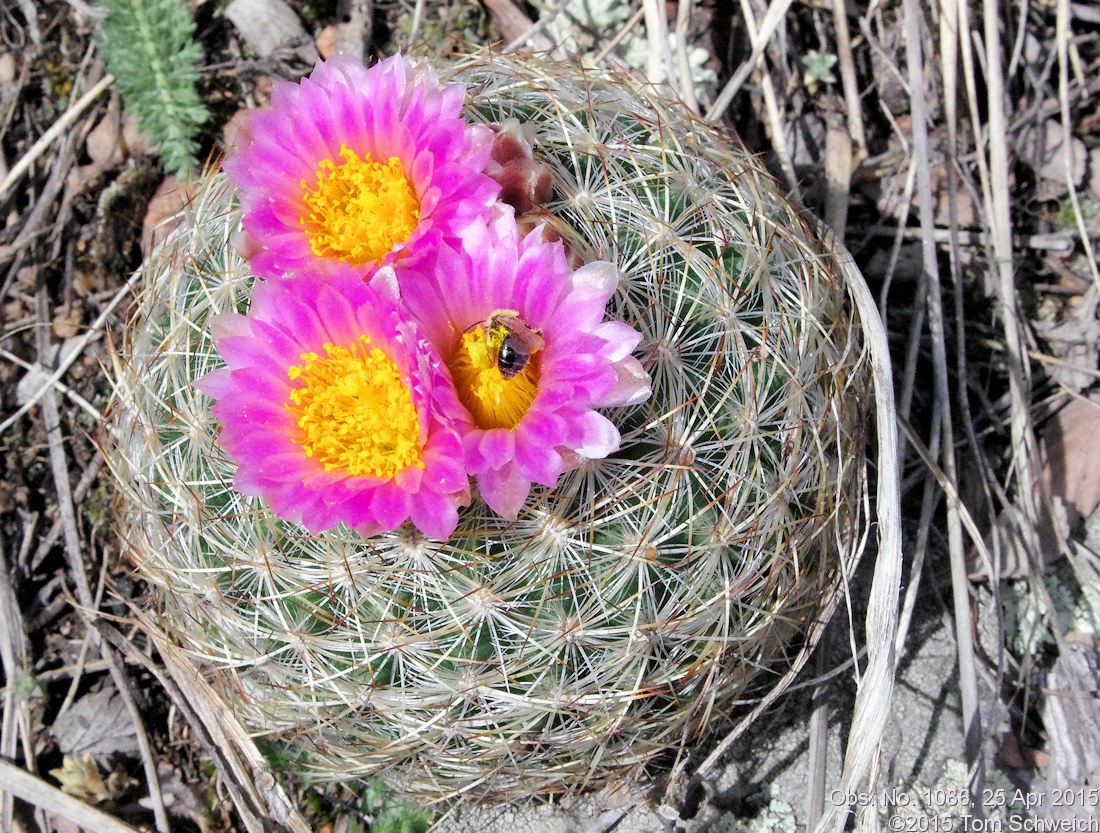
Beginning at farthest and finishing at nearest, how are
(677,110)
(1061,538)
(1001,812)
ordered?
1. (1061,538)
2. (1001,812)
3. (677,110)

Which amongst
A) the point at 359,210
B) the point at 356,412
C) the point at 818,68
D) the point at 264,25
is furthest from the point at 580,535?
the point at 264,25

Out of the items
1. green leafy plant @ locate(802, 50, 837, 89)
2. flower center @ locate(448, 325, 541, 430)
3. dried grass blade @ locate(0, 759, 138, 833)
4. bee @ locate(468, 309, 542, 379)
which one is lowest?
dried grass blade @ locate(0, 759, 138, 833)

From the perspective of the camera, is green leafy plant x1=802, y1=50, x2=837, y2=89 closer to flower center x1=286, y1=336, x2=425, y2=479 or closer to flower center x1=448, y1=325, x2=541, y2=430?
flower center x1=448, y1=325, x2=541, y2=430

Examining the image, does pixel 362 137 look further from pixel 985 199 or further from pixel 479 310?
pixel 985 199

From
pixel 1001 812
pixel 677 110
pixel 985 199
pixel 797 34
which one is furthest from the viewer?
pixel 797 34

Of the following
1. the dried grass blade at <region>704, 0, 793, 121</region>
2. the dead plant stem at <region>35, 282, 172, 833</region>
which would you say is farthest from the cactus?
the dried grass blade at <region>704, 0, 793, 121</region>

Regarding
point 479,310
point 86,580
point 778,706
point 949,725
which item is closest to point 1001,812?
point 949,725

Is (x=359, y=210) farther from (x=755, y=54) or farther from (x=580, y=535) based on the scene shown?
(x=755, y=54)
